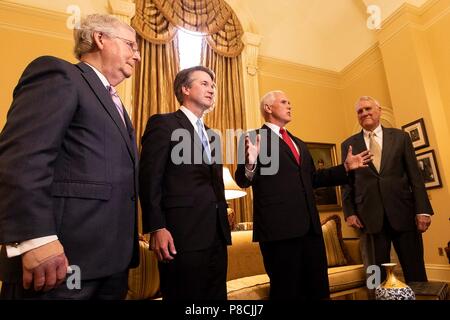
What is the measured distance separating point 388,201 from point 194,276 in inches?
53.6

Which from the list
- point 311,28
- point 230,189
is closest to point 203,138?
point 230,189

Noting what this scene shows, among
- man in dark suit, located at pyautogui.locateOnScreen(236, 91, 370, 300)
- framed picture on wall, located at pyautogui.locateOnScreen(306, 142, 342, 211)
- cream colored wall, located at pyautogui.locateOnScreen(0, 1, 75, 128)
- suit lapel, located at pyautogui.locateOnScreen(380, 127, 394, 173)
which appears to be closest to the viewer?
man in dark suit, located at pyautogui.locateOnScreen(236, 91, 370, 300)

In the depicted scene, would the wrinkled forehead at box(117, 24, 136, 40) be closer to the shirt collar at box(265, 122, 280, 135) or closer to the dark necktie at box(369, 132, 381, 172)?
the shirt collar at box(265, 122, 280, 135)

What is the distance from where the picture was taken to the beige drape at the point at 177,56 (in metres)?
4.00

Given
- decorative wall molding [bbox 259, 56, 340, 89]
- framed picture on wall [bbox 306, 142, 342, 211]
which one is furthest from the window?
framed picture on wall [bbox 306, 142, 342, 211]

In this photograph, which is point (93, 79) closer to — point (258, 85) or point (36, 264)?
point (36, 264)

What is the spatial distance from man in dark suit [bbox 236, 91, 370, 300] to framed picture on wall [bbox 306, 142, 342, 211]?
326cm

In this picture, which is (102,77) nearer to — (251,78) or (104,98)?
(104,98)

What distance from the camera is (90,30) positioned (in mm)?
1222

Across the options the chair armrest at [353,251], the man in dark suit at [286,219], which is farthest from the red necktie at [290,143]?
the chair armrest at [353,251]

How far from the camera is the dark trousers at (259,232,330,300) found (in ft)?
5.20

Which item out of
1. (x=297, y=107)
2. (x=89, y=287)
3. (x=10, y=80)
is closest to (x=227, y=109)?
(x=297, y=107)

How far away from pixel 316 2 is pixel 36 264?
6.00 meters

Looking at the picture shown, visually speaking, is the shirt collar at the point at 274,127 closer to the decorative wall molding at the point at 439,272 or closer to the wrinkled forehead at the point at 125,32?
the wrinkled forehead at the point at 125,32
